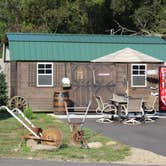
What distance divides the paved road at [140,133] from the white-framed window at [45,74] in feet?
16.6

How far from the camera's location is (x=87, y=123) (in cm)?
1967

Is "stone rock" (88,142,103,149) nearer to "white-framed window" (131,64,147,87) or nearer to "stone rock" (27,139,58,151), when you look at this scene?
"stone rock" (27,139,58,151)

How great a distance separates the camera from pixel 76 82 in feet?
82.4

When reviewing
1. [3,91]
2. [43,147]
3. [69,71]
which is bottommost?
[43,147]

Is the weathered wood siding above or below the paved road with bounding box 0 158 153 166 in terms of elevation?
above

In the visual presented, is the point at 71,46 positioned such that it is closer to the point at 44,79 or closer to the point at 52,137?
the point at 44,79

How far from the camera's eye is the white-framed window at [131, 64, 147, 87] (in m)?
25.7

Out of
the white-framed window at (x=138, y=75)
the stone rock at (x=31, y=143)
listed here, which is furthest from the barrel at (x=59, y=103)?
the stone rock at (x=31, y=143)

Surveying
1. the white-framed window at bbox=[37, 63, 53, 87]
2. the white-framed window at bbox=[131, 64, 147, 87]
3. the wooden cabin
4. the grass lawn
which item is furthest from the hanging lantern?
the grass lawn

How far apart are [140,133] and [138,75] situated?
9.35 m

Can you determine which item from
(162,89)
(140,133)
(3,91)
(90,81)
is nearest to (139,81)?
(162,89)

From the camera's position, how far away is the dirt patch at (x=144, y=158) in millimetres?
11336

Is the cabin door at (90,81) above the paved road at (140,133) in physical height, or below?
above

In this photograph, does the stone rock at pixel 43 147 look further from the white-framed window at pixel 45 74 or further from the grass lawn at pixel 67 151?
the white-framed window at pixel 45 74
